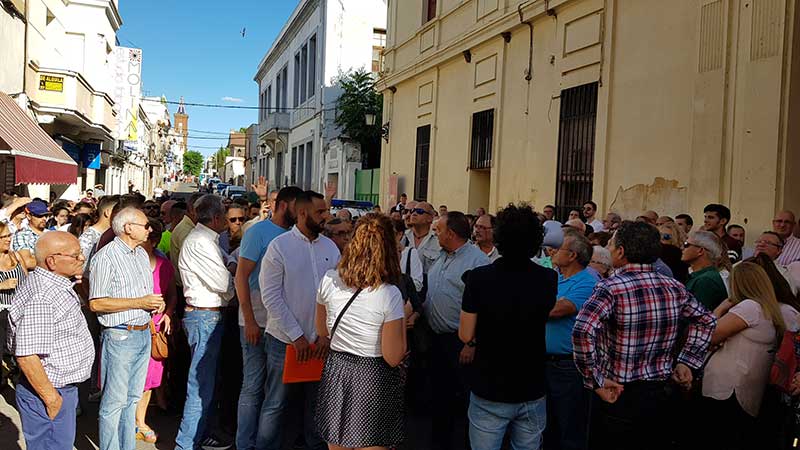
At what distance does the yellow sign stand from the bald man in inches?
555

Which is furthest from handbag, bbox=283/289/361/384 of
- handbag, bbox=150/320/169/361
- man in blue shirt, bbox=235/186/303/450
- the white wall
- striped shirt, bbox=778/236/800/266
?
the white wall

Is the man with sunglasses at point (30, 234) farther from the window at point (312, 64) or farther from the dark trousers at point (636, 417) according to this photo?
the window at point (312, 64)

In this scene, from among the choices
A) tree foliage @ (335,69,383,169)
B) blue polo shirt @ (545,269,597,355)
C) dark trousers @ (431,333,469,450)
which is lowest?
dark trousers @ (431,333,469,450)

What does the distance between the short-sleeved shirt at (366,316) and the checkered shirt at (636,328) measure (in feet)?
3.30

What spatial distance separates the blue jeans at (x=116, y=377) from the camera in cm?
434

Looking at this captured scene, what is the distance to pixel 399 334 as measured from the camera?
3.55 metres

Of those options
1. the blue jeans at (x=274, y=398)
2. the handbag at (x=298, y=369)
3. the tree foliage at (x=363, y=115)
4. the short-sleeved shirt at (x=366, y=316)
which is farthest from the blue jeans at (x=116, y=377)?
the tree foliage at (x=363, y=115)

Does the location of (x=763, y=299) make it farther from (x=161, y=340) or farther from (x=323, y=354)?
(x=161, y=340)

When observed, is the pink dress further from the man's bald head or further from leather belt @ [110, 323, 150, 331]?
the man's bald head

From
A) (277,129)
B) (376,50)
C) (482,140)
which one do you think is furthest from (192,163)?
(482,140)

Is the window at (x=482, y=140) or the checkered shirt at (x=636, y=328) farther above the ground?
the window at (x=482, y=140)

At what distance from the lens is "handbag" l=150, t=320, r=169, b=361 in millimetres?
5016

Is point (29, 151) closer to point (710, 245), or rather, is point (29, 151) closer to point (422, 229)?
point (422, 229)

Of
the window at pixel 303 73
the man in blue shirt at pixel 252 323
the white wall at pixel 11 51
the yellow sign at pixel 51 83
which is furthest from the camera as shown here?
the window at pixel 303 73
